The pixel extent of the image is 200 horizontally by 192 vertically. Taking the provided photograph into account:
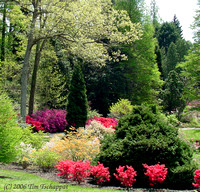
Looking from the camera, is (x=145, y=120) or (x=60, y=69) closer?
(x=145, y=120)

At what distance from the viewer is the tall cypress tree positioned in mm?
14086

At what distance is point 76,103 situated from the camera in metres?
14.3

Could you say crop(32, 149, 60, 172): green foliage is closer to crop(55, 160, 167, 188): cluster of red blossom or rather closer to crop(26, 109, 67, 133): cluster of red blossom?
crop(55, 160, 167, 188): cluster of red blossom

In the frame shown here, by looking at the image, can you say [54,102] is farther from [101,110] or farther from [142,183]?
[142,183]

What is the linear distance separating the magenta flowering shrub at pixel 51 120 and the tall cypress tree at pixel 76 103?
299cm

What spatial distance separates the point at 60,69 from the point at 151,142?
56.9 ft

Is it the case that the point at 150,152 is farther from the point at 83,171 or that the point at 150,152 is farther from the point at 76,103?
the point at 76,103

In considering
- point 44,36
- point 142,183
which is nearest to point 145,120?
point 142,183

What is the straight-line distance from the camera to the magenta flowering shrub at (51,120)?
16406 millimetres

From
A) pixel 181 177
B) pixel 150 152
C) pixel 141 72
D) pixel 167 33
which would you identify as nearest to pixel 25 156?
pixel 150 152

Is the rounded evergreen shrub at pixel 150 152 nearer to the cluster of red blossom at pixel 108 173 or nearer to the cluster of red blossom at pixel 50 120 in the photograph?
the cluster of red blossom at pixel 108 173

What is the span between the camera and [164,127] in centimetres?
582

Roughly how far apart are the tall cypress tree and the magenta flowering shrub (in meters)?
2.99

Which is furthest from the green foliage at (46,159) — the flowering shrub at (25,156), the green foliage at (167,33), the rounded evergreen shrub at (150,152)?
the green foliage at (167,33)
